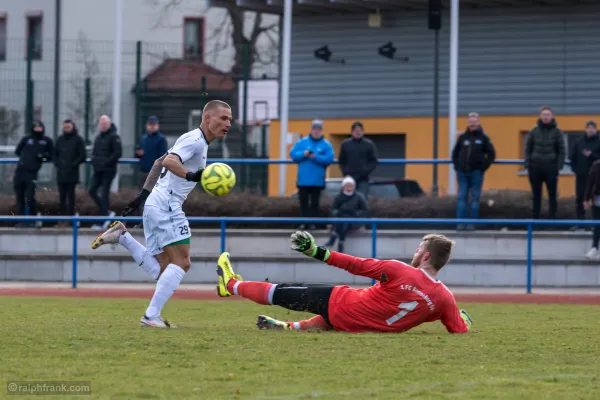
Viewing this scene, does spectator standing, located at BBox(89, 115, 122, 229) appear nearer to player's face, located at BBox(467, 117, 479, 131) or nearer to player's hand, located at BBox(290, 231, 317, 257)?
player's face, located at BBox(467, 117, 479, 131)

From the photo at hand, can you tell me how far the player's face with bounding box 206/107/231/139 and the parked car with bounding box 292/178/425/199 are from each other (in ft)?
36.7

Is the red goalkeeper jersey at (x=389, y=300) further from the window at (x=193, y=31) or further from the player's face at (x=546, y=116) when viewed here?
the window at (x=193, y=31)

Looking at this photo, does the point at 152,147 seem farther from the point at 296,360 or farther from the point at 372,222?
the point at 296,360

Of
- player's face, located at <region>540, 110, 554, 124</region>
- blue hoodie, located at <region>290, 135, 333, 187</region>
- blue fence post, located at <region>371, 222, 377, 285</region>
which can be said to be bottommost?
blue fence post, located at <region>371, 222, 377, 285</region>

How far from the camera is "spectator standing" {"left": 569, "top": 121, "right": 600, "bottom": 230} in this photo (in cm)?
1866

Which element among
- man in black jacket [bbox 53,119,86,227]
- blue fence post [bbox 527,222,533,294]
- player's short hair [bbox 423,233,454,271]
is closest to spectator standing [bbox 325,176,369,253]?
blue fence post [bbox 527,222,533,294]

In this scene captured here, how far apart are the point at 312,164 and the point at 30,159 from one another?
4761mm

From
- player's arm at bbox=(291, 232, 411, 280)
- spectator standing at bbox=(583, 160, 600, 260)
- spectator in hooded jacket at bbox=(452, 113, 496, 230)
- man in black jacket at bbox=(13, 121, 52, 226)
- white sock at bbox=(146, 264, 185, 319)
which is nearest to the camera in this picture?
player's arm at bbox=(291, 232, 411, 280)

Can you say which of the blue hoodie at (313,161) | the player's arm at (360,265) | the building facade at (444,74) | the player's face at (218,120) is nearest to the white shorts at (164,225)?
the player's face at (218,120)

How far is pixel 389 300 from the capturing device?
9.27 metres

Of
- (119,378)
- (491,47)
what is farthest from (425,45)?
(119,378)

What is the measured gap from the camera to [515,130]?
28516 millimetres

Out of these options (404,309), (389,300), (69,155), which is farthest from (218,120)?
(69,155)

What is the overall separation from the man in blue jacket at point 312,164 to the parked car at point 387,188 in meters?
2.14
